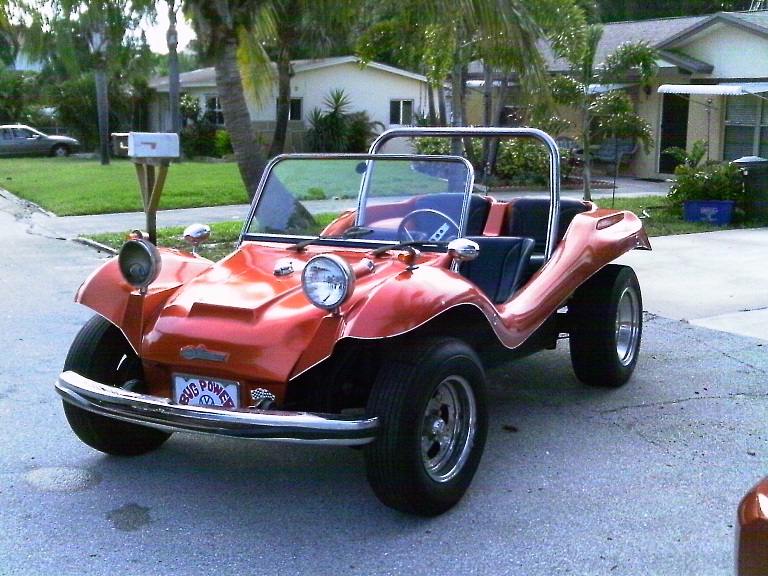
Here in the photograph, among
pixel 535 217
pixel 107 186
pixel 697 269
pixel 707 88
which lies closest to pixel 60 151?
pixel 107 186

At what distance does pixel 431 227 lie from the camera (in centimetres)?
520

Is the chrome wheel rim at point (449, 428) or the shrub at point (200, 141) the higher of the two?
the shrub at point (200, 141)

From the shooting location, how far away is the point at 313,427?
3852mm

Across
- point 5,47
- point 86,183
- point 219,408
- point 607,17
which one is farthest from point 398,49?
point 5,47

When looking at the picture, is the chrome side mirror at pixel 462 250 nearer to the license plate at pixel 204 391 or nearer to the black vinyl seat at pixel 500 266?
the black vinyl seat at pixel 500 266

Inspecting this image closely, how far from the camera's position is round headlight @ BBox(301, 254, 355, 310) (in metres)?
4.13

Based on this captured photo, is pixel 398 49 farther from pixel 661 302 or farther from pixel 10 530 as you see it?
pixel 10 530

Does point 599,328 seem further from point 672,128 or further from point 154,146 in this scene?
point 672,128

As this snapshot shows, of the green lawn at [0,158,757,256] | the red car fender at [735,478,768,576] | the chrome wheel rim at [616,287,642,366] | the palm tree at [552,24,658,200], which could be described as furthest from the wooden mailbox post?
the palm tree at [552,24,658,200]

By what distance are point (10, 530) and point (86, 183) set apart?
18164 millimetres

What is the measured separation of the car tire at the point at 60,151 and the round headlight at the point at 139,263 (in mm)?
30431

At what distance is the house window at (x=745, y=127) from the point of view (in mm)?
19578

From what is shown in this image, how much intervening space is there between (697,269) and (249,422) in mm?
7525

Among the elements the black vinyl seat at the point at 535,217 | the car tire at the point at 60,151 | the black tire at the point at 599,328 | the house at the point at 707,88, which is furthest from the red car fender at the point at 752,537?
the car tire at the point at 60,151
